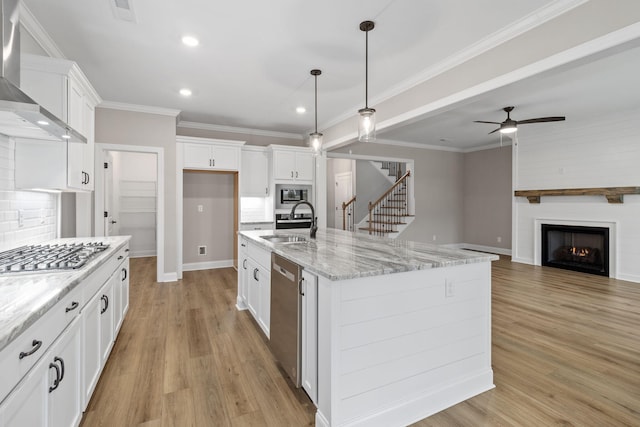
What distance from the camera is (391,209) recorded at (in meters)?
8.23

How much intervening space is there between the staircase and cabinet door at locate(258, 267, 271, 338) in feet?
16.8

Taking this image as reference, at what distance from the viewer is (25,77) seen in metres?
2.25

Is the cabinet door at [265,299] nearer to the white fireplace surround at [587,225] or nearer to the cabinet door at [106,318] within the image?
the cabinet door at [106,318]

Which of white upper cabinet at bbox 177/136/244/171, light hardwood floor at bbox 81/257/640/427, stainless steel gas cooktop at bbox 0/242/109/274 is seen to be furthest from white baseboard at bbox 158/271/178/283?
stainless steel gas cooktop at bbox 0/242/109/274

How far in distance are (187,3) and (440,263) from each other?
8.64ft

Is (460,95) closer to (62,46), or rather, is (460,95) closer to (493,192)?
(62,46)

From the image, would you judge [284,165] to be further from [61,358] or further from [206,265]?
[61,358]

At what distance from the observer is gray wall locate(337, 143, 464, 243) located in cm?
772

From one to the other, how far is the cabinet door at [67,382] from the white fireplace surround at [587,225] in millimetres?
6970

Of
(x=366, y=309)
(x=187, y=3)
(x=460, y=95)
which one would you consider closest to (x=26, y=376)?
(x=366, y=309)

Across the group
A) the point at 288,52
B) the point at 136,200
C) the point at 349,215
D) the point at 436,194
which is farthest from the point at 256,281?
the point at 349,215

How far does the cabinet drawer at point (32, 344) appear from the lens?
3.01 ft

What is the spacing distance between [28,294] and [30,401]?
404 mm

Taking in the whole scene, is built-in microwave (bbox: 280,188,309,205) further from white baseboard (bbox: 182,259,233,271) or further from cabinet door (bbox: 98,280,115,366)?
cabinet door (bbox: 98,280,115,366)
